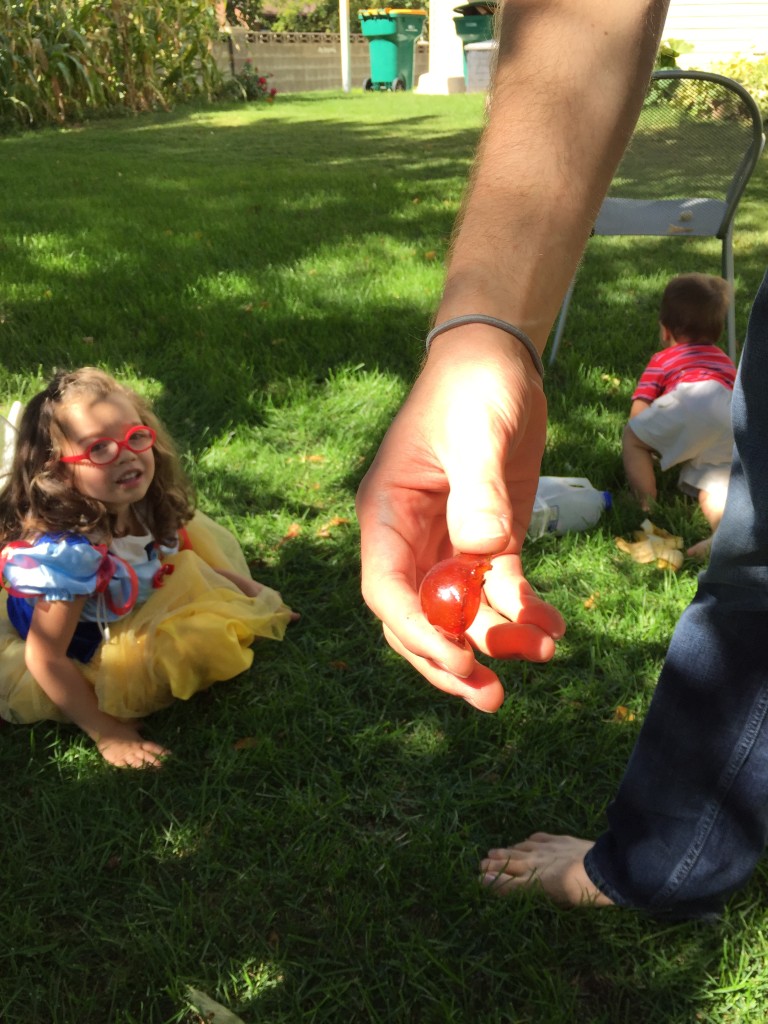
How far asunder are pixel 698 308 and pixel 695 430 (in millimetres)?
595

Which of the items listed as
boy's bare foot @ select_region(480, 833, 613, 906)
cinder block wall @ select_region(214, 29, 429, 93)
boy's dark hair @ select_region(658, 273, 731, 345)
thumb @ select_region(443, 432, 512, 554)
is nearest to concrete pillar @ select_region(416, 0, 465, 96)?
cinder block wall @ select_region(214, 29, 429, 93)

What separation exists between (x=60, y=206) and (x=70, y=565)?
5.52 m

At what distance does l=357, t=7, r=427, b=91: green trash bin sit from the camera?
2339 cm

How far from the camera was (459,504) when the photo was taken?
0.92 meters

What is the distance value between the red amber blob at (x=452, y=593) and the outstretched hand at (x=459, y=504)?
0.02m

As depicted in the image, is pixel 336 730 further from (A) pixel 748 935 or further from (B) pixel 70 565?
(A) pixel 748 935

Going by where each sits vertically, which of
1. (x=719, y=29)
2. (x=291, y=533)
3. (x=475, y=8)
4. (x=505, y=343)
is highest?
(x=475, y=8)

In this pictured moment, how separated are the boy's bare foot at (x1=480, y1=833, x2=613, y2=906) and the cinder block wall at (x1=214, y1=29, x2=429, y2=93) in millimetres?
19291

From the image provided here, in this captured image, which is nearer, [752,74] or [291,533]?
[291,533]

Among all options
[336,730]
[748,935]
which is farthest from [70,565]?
[748,935]

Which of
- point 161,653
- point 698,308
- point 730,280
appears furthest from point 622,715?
point 730,280

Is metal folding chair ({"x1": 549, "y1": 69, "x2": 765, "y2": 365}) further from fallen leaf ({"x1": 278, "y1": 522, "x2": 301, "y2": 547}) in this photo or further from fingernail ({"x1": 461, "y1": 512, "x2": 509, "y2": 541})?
fingernail ({"x1": 461, "y1": 512, "x2": 509, "y2": 541})

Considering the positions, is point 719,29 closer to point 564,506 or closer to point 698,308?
point 698,308

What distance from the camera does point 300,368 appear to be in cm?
427
